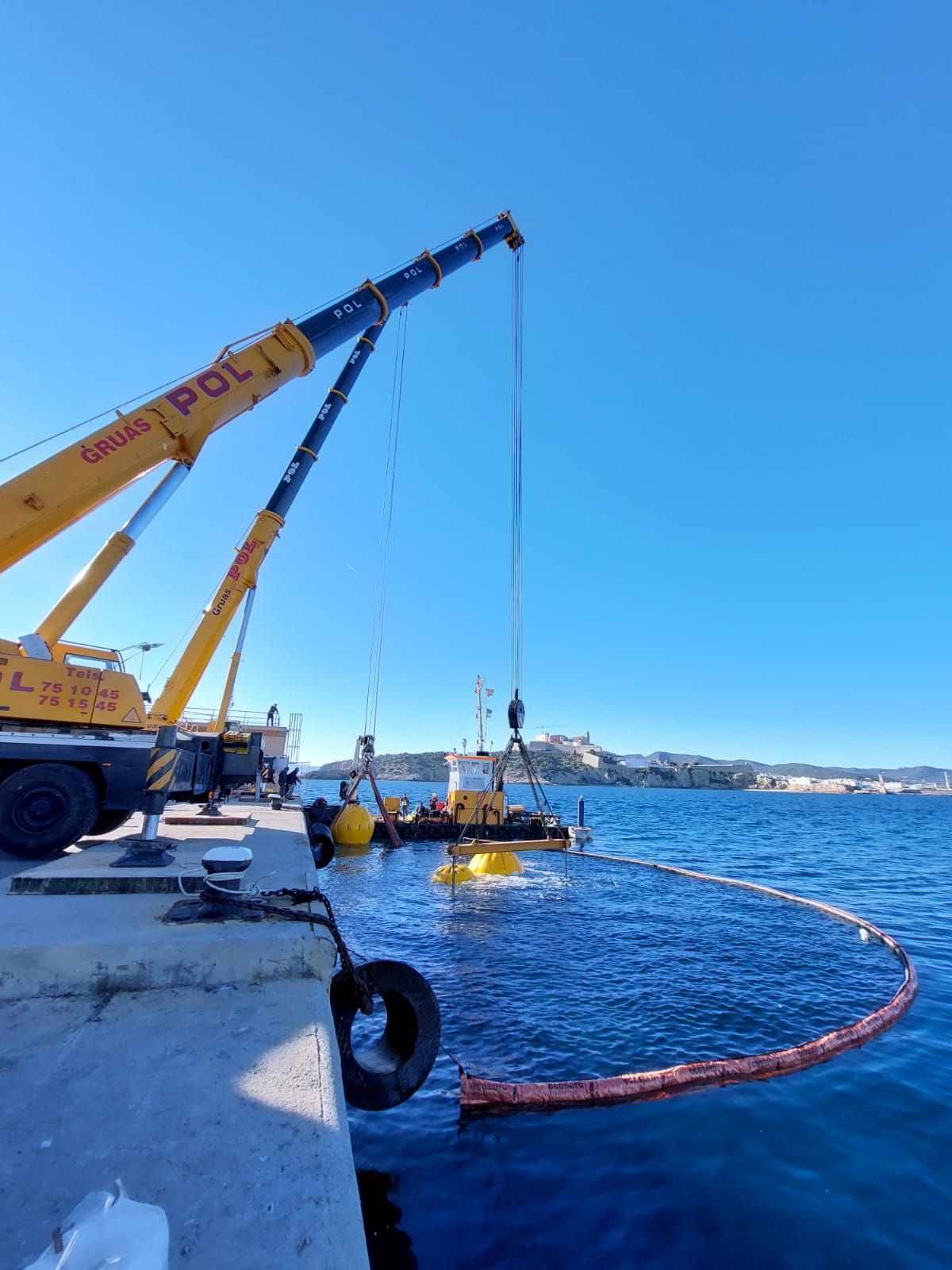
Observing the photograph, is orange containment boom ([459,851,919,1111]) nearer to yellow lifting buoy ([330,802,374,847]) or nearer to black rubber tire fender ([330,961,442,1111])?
black rubber tire fender ([330,961,442,1111])

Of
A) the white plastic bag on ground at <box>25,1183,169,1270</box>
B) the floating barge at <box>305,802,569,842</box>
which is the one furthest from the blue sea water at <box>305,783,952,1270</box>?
the floating barge at <box>305,802,569,842</box>

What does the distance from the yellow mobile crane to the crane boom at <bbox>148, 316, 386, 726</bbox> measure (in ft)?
9.19

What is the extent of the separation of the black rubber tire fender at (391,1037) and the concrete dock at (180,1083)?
2.78 ft

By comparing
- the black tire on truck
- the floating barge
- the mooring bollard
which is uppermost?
the mooring bollard

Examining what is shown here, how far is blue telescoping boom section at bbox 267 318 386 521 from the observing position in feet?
57.5

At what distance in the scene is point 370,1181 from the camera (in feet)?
17.8

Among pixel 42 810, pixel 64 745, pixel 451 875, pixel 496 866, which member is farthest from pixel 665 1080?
pixel 496 866

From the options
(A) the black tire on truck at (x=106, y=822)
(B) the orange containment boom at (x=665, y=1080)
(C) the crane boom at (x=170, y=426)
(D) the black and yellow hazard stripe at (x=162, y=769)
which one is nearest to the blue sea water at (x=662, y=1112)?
(B) the orange containment boom at (x=665, y=1080)

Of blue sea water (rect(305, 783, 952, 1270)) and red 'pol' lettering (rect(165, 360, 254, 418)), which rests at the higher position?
red 'pol' lettering (rect(165, 360, 254, 418))

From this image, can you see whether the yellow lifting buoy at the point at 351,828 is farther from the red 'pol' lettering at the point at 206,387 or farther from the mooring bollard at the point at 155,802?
the mooring bollard at the point at 155,802

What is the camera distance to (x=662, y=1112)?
666 centimetres

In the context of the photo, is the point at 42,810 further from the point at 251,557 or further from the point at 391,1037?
the point at 251,557

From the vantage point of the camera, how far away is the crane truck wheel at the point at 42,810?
879cm

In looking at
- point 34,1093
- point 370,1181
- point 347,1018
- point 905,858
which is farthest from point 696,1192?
point 905,858
